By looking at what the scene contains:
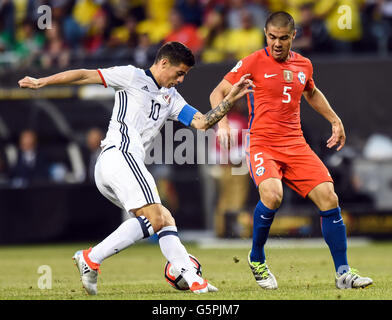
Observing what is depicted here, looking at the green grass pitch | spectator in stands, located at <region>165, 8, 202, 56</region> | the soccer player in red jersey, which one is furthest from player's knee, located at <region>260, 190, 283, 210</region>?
spectator in stands, located at <region>165, 8, 202, 56</region>

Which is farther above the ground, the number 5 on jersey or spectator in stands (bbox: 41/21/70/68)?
spectator in stands (bbox: 41/21/70/68)

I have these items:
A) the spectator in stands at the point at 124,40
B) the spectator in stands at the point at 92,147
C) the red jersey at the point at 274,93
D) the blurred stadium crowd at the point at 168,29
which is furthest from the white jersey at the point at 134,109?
the spectator in stands at the point at 124,40

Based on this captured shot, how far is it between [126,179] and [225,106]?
1.06 metres

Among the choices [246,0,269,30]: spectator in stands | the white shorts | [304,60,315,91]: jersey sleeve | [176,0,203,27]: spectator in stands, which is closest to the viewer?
the white shorts

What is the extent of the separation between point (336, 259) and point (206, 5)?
33.7 feet

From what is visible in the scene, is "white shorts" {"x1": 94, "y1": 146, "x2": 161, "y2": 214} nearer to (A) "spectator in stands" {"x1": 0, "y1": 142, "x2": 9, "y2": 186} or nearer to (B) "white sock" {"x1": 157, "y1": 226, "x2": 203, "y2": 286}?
(B) "white sock" {"x1": 157, "y1": 226, "x2": 203, "y2": 286}

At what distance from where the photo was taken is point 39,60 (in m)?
16.7

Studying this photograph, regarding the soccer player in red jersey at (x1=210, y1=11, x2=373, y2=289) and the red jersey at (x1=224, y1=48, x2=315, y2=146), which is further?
the red jersey at (x1=224, y1=48, x2=315, y2=146)

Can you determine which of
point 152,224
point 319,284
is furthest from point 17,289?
point 319,284

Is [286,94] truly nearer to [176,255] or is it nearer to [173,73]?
[173,73]

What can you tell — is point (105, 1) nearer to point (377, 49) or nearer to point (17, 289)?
point (377, 49)

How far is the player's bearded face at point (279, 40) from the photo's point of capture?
7945 mm

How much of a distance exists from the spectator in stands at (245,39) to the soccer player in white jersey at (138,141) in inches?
318

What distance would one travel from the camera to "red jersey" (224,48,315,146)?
27.1 ft
